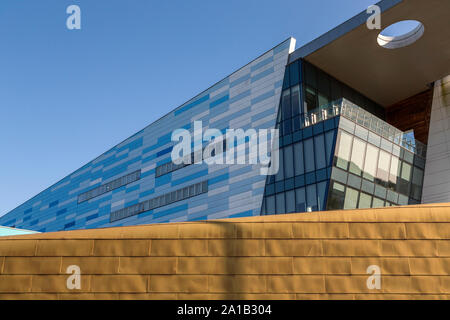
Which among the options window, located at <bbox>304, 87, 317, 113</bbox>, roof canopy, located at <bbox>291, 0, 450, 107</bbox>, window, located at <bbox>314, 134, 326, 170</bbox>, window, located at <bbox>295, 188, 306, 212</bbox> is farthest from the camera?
window, located at <bbox>304, 87, 317, 113</bbox>

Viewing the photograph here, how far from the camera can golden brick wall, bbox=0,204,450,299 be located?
38.1 ft

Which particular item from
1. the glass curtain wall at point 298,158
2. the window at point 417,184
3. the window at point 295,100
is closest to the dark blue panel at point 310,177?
the glass curtain wall at point 298,158

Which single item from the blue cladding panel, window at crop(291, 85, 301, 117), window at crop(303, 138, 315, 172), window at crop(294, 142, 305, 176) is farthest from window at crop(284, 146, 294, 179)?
window at crop(291, 85, 301, 117)

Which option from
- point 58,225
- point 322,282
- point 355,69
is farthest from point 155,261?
point 58,225

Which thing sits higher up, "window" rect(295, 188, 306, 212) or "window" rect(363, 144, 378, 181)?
"window" rect(363, 144, 378, 181)

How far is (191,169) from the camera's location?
1829 inches

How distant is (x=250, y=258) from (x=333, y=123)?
22.8m

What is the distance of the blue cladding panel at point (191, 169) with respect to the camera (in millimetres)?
39562

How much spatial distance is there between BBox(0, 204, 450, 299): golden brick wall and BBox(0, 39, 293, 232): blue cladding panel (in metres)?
25.1

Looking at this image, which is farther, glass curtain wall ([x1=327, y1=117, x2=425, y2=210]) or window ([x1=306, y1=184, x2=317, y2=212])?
window ([x1=306, y1=184, x2=317, y2=212])

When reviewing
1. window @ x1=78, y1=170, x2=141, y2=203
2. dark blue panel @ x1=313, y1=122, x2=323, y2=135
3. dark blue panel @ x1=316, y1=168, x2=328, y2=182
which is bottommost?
dark blue panel @ x1=316, y1=168, x2=328, y2=182

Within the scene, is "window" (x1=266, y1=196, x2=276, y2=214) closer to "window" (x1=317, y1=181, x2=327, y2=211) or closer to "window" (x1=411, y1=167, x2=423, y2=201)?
"window" (x1=317, y1=181, x2=327, y2=211)

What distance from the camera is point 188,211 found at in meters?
45.1

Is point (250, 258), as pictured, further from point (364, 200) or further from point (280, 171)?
point (280, 171)
